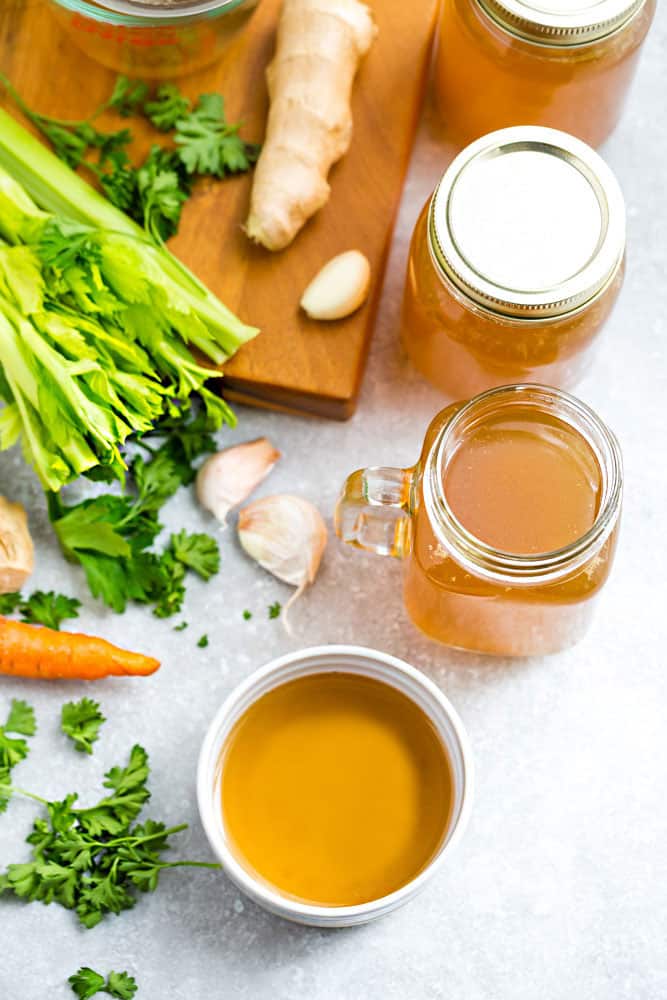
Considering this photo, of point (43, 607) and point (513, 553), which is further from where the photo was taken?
point (43, 607)

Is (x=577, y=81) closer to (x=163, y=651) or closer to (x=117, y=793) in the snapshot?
(x=163, y=651)

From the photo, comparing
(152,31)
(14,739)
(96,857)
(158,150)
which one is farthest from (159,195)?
(96,857)

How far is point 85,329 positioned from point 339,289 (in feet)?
1.03

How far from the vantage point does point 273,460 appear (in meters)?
1.70

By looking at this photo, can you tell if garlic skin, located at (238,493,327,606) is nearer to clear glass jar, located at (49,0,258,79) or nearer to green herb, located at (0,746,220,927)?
green herb, located at (0,746,220,927)

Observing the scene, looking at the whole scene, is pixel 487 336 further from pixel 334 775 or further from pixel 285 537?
pixel 334 775

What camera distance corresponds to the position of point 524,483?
1427 millimetres

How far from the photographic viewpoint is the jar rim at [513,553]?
135 centimetres

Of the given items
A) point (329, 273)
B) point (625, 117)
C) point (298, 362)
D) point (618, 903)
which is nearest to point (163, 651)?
point (298, 362)

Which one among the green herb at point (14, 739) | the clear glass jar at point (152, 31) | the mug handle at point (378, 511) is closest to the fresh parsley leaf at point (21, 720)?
the green herb at point (14, 739)

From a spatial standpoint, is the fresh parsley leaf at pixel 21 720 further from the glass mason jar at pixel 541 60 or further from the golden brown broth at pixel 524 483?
the glass mason jar at pixel 541 60

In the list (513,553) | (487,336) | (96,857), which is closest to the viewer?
(513,553)

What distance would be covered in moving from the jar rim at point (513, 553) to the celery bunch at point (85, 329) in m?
0.33

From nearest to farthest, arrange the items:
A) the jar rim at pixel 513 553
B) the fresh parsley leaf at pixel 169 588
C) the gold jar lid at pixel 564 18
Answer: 1. the jar rim at pixel 513 553
2. the gold jar lid at pixel 564 18
3. the fresh parsley leaf at pixel 169 588
